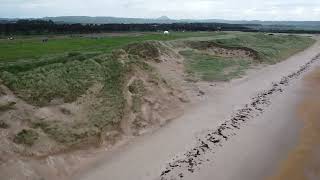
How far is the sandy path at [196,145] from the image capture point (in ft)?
46.2

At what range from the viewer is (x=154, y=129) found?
1858 cm

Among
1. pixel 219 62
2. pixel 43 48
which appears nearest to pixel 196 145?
pixel 43 48

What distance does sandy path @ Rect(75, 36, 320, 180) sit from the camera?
46.2ft

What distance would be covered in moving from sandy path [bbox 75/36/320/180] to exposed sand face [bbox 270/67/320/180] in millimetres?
492

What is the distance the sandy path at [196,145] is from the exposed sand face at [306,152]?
19.4 inches

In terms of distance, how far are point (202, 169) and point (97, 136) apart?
14.3 feet

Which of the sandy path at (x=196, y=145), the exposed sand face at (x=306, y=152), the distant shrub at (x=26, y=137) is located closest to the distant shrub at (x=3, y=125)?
the distant shrub at (x=26, y=137)

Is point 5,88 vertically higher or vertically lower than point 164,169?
higher

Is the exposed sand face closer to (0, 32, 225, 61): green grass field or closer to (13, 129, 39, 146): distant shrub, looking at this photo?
(13, 129, 39, 146): distant shrub

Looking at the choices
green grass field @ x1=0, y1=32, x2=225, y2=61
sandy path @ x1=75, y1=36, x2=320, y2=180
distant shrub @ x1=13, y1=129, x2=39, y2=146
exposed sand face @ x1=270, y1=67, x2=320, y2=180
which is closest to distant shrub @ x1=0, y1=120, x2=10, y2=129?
distant shrub @ x1=13, y1=129, x2=39, y2=146

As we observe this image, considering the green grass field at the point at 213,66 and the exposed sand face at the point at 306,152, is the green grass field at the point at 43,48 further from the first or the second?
the exposed sand face at the point at 306,152

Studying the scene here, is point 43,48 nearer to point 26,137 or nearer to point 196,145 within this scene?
point 26,137

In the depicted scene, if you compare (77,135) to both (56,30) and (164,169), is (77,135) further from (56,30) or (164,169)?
(56,30)

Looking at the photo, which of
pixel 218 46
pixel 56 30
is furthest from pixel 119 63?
pixel 56 30
